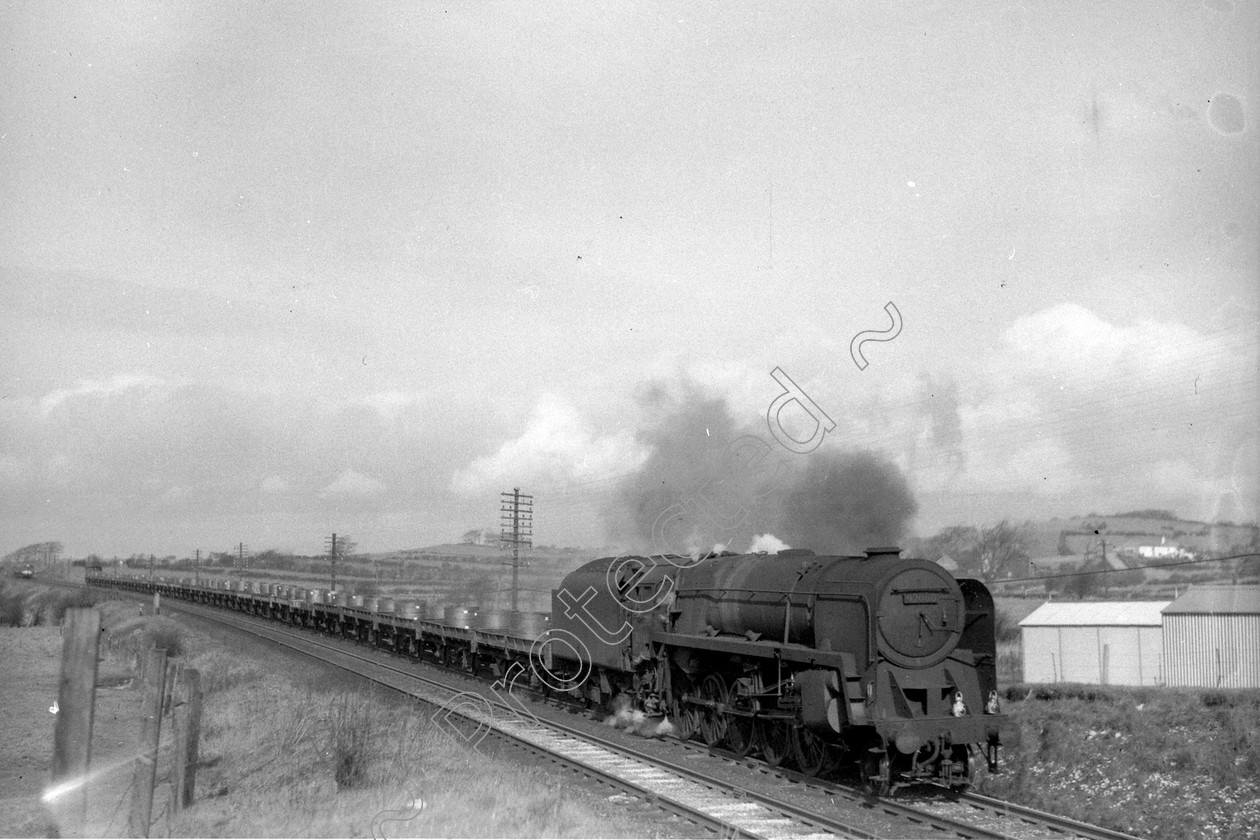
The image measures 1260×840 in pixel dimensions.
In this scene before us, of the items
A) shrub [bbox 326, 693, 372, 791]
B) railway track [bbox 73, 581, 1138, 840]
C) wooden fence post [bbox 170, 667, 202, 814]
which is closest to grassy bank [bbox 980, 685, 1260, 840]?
railway track [bbox 73, 581, 1138, 840]

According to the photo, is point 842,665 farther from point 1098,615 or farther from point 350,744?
point 1098,615

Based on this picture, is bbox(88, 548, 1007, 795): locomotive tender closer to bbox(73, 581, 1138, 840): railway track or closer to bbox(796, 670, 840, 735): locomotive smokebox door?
bbox(796, 670, 840, 735): locomotive smokebox door

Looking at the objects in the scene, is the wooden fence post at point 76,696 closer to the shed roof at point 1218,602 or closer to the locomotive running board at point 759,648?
the locomotive running board at point 759,648

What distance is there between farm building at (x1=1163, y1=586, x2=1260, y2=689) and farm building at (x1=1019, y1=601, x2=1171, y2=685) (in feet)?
2.56

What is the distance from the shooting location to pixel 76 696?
7.39m

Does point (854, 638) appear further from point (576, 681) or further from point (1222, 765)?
point (576, 681)

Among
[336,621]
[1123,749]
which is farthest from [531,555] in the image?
[1123,749]

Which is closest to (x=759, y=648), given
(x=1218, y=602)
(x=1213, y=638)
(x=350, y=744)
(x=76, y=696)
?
(x=350, y=744)

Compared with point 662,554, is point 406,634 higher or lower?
lower

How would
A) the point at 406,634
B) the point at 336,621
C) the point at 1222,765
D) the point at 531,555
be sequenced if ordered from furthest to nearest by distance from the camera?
the point at 531,555, the point at 336,621, the point at 406,634, the point at 1222,765

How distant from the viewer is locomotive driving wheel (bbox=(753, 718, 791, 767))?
1340 cm

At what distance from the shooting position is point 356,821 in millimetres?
9844

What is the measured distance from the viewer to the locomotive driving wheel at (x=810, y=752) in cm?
1262

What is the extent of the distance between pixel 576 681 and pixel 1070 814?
32.1 ft
